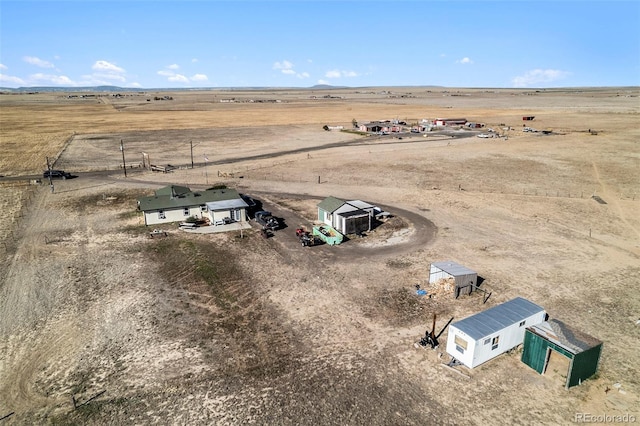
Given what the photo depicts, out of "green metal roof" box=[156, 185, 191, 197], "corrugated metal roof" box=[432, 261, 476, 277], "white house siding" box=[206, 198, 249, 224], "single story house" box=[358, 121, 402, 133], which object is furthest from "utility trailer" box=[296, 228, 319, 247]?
"single story house" box=[358, 121, 402, 133]

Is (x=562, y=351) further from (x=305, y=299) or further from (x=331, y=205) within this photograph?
(x=331, y=205)

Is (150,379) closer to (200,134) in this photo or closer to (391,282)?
(391,282)

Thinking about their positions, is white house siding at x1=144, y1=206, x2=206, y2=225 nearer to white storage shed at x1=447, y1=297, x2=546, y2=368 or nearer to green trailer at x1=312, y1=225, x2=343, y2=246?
green trailer at x1=312, y1=225, x2=343, y2=246

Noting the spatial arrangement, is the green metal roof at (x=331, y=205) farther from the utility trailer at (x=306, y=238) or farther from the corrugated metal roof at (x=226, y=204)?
the corrugated metal roof at (x=226, y=204)

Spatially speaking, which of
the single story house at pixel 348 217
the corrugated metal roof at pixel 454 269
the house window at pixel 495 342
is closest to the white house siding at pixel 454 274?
the corrugated metal roof at pixel 454 269

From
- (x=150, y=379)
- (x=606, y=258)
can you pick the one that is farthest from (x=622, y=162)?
(x=150, y=379)

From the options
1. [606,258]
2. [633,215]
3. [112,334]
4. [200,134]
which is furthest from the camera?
[200,134]

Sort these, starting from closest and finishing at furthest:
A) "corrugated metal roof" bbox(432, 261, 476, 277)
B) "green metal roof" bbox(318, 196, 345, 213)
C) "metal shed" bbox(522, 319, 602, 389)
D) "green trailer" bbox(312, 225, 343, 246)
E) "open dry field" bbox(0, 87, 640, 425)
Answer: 1. "open dry field" bbox(0, 87, 640, 425)
2. "metal shed" bbox(522, 319, 602, 389)
3. "corrugated metal roof" bbox(432, 261, 476, 277)
4. "green trailer" bbox(312, 225, 343, 246)
5. "green metal roof" bbox(318, 196, 345, 213)
